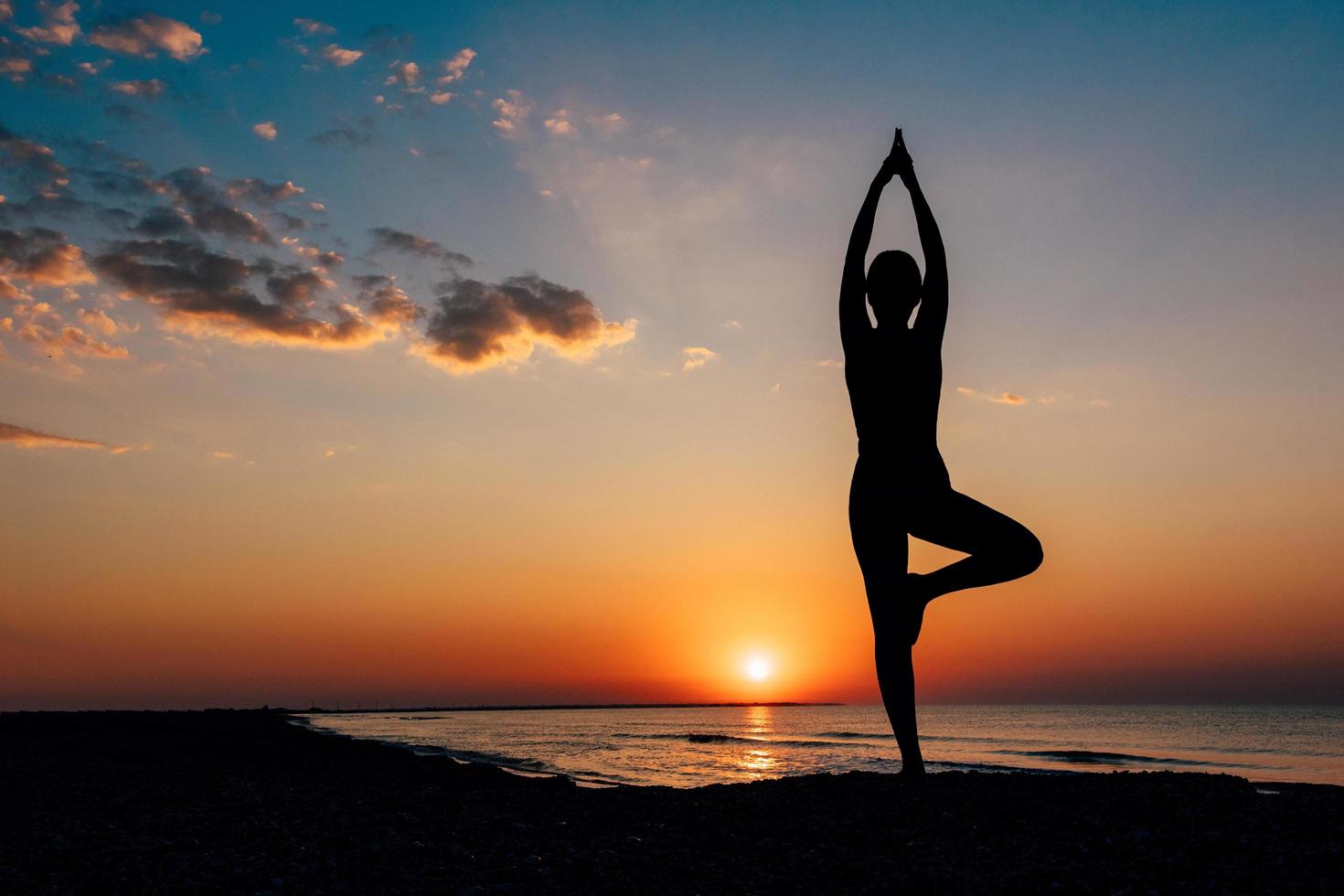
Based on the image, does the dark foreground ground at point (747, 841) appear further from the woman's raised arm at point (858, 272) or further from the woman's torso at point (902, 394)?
the woman's raised arm at point (858, 272)

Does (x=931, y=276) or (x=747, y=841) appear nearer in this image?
(x=747, y=841)

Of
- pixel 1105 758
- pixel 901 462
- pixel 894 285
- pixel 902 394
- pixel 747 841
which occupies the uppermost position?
pixel 894 285

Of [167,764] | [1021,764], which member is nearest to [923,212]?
[167,764]

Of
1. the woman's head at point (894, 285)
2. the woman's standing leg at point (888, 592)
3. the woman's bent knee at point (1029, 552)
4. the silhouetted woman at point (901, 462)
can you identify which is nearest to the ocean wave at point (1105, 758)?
the woman's standing leg at point (888, 592)

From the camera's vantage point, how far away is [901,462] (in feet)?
18.5

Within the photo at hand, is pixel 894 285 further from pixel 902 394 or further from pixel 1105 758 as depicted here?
pixel 1105 758

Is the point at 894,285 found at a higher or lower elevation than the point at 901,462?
higher

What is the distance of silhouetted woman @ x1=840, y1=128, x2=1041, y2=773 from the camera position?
5.48 meters

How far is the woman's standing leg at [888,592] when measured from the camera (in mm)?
5816

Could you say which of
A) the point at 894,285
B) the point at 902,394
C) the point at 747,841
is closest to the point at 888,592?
the point at 902,394

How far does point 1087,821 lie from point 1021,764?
34093 mm

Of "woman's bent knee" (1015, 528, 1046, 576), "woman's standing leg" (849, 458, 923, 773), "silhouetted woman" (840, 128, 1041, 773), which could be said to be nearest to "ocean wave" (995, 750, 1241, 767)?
"woman's standing leg" (849, 458, 923, 773)

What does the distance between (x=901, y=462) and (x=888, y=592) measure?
35.0 inches

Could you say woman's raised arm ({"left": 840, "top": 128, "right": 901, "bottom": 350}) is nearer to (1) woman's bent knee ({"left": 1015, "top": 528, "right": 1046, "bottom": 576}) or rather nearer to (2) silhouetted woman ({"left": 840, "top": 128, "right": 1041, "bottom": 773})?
(2) silhouetted woman ({"left": 840, "top": 128, "right": 1041, "bottom": 773})
